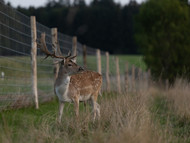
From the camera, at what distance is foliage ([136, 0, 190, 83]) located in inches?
902

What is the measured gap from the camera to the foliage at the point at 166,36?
2291cm

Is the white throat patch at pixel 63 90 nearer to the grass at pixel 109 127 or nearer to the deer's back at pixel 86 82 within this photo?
the deer's back at pixel 86 82

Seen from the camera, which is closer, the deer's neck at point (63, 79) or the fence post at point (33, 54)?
the deer's neck at point (63, 79)

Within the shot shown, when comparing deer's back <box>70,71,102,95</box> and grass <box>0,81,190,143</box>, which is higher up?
deer's back <box>70,71,102,95</box>

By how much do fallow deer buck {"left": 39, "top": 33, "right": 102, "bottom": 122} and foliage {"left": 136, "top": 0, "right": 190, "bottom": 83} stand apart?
43.7ft

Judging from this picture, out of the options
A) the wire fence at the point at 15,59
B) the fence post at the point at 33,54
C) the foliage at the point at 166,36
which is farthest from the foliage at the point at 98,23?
the fence post at the point at 33,54

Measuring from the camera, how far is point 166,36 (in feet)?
76.9

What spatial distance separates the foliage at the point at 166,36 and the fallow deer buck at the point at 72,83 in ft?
43.7

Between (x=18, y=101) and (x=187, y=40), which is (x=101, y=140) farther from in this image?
(x=187, y=40)

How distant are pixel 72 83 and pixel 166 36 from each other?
15.3 meters

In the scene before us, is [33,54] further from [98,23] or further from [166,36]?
[98,23]

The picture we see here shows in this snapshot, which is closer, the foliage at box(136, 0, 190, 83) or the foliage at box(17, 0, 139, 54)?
the foliage at box(136, 0, 190, 83)

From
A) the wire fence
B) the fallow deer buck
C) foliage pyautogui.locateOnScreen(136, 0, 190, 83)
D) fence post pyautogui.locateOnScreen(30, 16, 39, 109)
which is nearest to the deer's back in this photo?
the fallow deer buck

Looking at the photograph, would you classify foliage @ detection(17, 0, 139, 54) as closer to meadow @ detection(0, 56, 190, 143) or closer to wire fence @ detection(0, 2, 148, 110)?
wire fence @ detection(0, 2, 148, 110)
